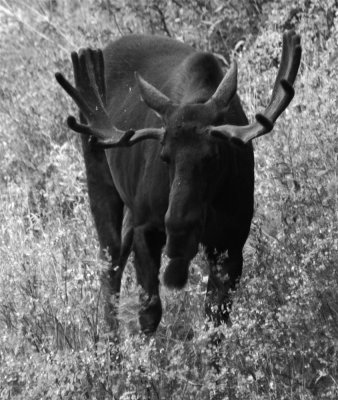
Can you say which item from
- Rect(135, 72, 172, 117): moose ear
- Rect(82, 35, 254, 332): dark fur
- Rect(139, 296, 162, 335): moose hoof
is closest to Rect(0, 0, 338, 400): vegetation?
Rect(139, 296, 162, 335): moose hoof

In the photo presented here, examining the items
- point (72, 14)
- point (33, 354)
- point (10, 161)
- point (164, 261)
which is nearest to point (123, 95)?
point (164, 261)

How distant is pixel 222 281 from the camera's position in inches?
314

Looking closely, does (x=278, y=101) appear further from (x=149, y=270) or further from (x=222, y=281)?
(x=149, y=270)

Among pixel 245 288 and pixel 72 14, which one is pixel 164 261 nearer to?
pixel 245 288

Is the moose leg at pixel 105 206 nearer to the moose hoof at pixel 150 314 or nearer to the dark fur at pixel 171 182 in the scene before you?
the dark fur at pixel 171 182

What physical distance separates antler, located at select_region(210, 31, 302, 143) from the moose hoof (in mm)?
1297

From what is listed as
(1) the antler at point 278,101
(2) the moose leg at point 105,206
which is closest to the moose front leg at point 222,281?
(1) the antler at point 278,101

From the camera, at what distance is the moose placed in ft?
24.2

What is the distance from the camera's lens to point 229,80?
761cm

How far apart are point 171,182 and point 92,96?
1229mm

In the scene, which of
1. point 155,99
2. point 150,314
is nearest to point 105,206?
point 150,314

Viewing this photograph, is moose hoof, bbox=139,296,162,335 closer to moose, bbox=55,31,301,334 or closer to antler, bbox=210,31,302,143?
moose, bbox=55,31,301,334

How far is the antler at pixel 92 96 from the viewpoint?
7949 millimetres

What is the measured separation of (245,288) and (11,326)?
1.59m
